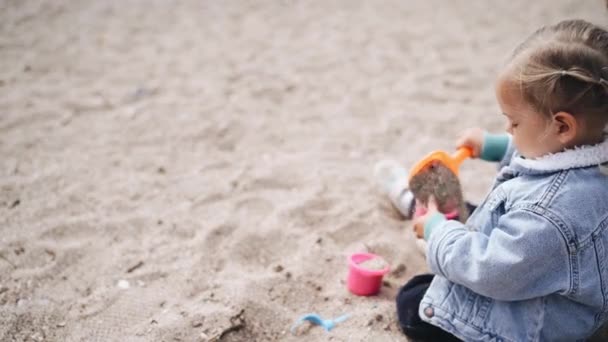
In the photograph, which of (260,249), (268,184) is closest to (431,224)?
(260,249)

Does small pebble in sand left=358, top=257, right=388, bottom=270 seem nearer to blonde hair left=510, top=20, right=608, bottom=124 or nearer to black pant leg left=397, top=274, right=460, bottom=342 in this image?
black pant leg left=397, top=274, right=460, bottom=342

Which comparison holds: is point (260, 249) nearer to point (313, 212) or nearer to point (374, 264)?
point (313, 212)

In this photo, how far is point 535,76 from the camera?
1401 mm

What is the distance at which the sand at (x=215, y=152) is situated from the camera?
2008 mm

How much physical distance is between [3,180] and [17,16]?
239 cm

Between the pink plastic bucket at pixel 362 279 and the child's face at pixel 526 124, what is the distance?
0.73m

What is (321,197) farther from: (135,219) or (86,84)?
(86,84)

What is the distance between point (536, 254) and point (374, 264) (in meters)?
0.79

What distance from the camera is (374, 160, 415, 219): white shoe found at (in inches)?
96.7

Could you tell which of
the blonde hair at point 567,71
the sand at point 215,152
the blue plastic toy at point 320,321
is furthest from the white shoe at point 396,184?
the blonde hair at point 567,71

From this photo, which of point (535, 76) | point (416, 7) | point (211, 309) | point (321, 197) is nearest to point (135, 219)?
point (211, 309)

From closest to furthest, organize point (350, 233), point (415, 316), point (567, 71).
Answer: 1. point (567, 71)
2. point (415, 316)
3. point (350, 233)

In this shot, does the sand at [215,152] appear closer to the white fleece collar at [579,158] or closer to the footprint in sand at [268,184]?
the footprint in sand at [268,184]

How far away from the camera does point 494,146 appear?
2158 mm
